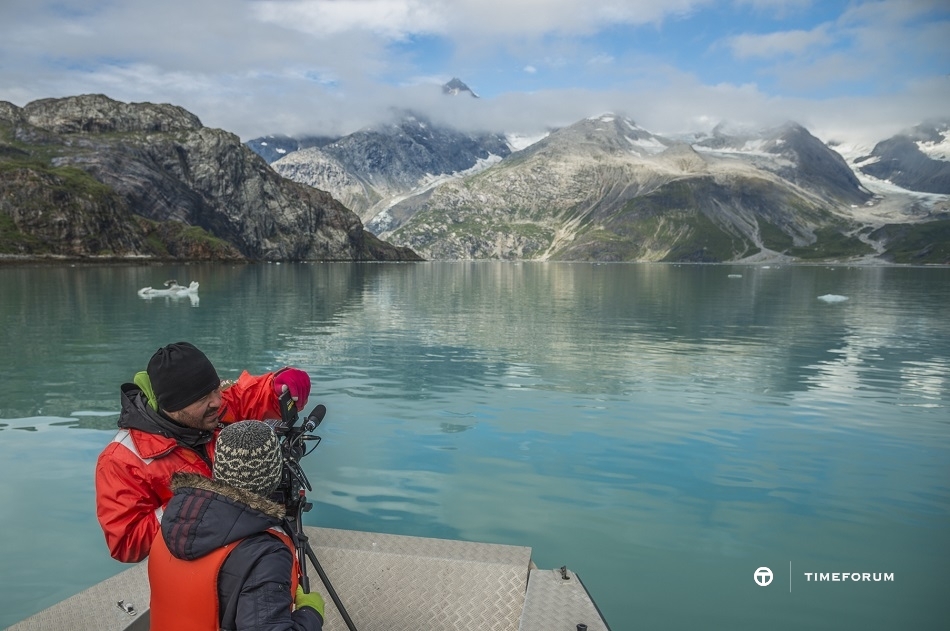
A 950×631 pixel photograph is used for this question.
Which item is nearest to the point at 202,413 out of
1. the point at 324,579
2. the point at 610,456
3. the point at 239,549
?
the point at 324,579

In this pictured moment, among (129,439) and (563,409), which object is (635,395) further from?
(129,439)

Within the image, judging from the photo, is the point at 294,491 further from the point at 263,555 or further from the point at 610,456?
the point at 610,456

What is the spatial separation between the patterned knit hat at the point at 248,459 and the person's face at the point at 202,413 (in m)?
1.66

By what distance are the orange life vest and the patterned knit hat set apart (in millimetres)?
392

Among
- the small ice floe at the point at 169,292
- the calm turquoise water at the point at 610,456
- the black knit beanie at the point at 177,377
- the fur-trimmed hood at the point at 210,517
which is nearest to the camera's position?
the fur-trimmed hood at the point at 210,517

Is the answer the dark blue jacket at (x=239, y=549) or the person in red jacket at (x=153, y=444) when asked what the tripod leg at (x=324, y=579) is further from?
the person in red jacket at (x=153, y=444)

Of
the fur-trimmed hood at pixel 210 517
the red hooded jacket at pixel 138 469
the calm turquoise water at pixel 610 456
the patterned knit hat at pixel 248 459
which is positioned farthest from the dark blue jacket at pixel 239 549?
the calm turquoise water at pixel 610 456

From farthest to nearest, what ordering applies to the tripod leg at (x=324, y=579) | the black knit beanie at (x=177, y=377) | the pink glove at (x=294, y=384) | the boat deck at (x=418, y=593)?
1. the pink glove at (x=294, y=384)
2. the boat deck at (x=418, y=593)
3. the black knit beanie at (x=177, y=377)
4. the tripod leg at (x=324, y=579)

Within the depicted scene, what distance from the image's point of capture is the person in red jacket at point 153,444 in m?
5.56

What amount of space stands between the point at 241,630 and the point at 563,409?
17623 millimetres

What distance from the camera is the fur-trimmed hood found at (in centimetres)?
412

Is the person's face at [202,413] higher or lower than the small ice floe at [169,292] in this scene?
higher

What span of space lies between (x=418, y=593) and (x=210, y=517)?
3924 mm

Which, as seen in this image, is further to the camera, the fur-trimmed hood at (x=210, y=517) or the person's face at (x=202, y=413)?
the person's face at (x=202, y=413)
